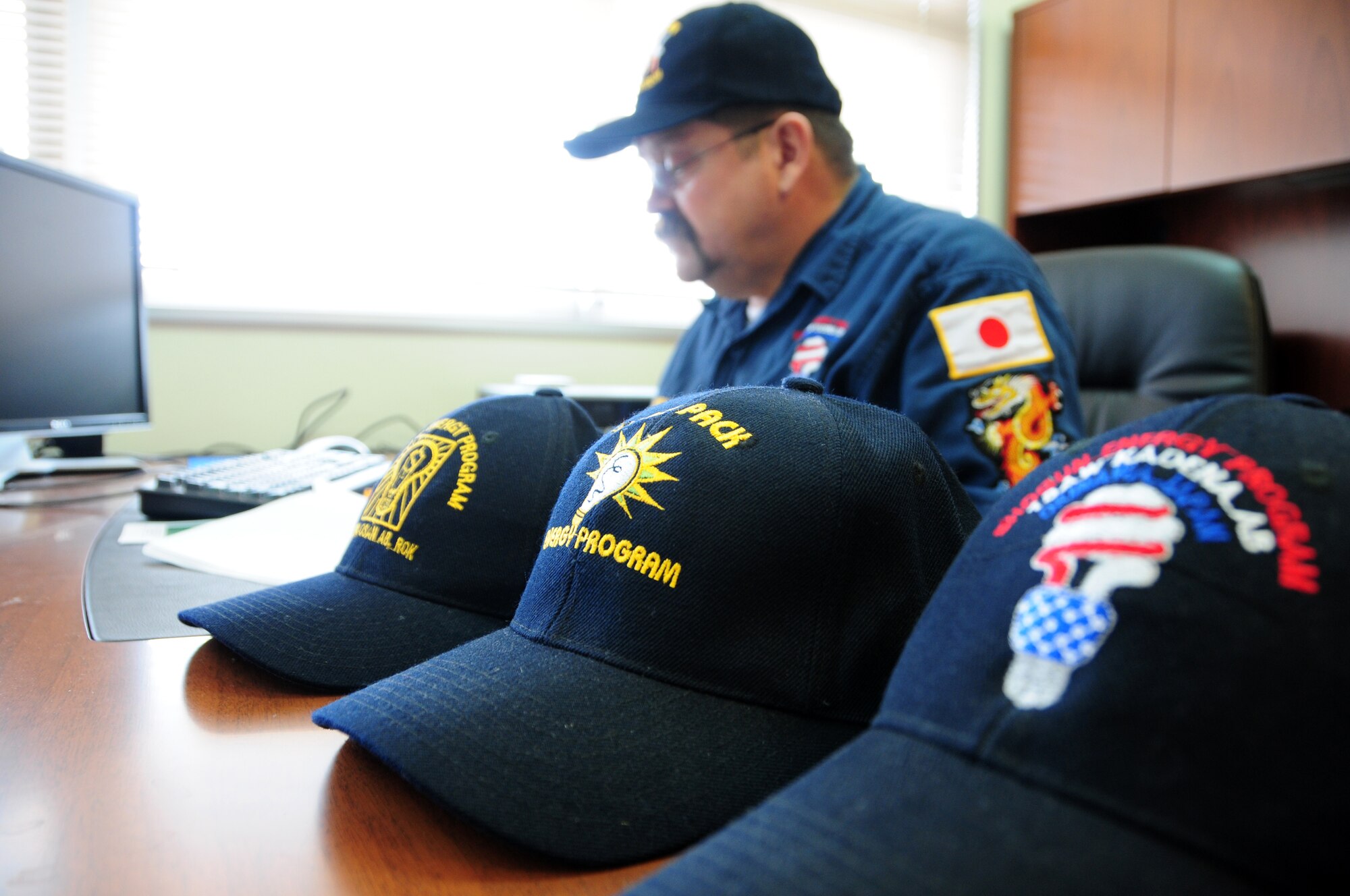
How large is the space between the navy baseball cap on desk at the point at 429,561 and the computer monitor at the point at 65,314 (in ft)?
2.72

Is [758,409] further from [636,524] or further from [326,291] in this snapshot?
[326,291]

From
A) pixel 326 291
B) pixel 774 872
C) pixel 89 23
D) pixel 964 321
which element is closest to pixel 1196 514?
pixel 774 872

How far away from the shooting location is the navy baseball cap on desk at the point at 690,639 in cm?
35

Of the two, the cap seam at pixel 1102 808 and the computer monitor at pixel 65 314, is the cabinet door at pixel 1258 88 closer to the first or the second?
the cap seam at pixel 1102 808

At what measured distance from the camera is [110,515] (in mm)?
999

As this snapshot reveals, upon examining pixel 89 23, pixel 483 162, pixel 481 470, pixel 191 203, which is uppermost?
pixel 89 23

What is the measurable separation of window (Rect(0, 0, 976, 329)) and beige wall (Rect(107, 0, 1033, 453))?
0.18 feet

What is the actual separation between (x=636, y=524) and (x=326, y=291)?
1.61 metres

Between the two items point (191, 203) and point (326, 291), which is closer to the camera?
point (191, 203)

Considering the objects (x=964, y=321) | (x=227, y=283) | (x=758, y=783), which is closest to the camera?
(x=758, y=783)

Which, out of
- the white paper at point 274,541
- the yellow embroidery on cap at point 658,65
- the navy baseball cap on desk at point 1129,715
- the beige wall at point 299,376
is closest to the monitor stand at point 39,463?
the beige wall at point 299,376

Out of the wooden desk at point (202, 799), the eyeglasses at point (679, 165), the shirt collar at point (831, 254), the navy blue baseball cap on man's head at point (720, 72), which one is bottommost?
the wooden desk at point (202, 799)

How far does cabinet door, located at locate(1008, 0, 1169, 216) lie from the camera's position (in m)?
1.93

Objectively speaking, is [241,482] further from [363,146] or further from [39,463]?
[363,146]
